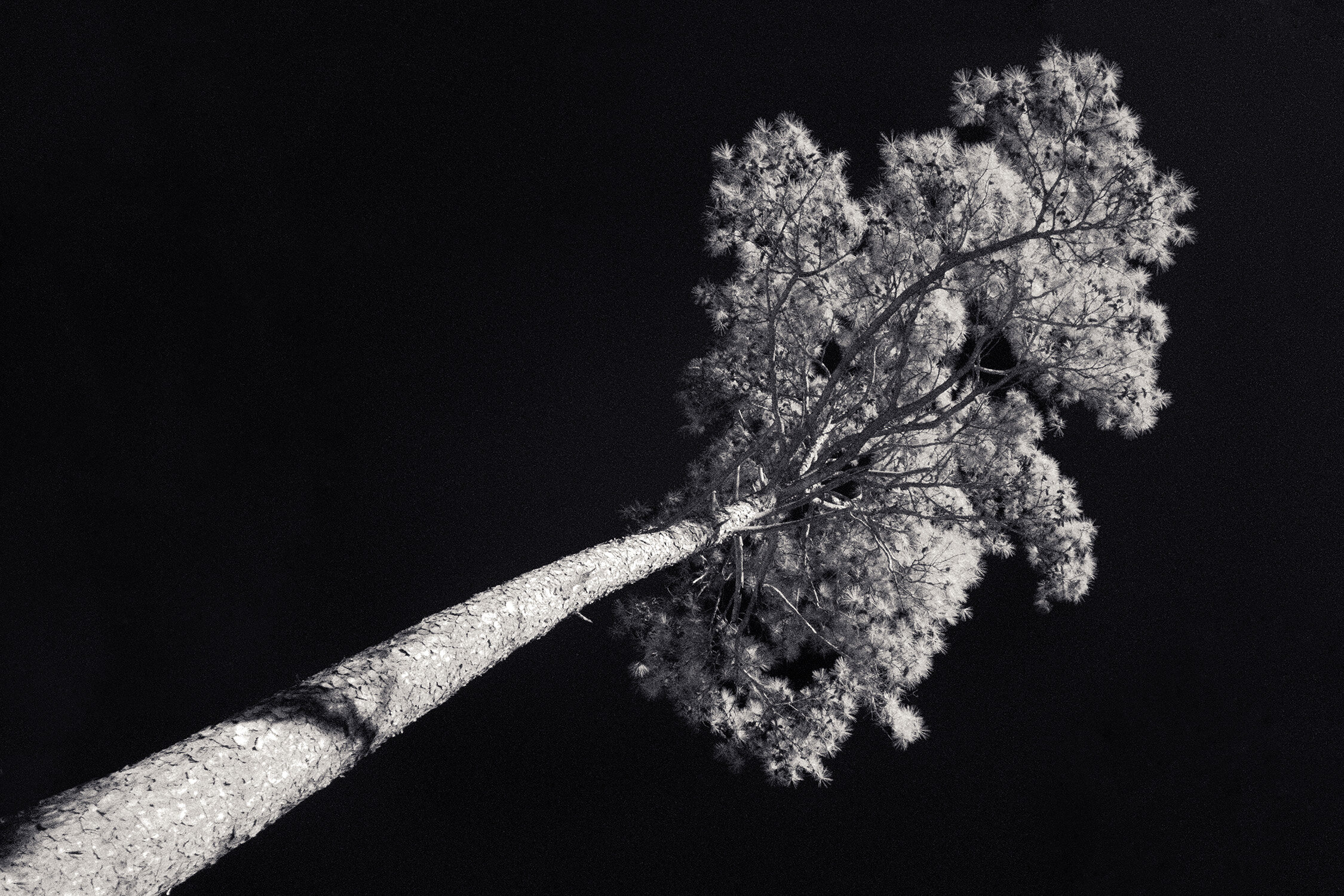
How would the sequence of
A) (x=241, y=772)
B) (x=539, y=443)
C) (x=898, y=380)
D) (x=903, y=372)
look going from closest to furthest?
(x=241, y=772) → (x=898, y=380) → (x=903, y=372) → (x=539, y=443)

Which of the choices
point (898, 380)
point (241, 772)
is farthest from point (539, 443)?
point (241, 772)

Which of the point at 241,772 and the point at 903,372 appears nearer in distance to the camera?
the point at 241,772

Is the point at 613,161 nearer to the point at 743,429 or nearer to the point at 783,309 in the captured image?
the point at 783,309

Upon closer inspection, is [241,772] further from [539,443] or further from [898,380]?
[539,443]

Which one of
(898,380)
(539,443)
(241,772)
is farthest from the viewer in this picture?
(539,443)

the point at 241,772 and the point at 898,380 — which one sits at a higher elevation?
the point at 898,380

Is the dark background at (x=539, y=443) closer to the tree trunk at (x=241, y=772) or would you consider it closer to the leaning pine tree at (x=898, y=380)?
the leaning pine tree at (x=898, y=380)

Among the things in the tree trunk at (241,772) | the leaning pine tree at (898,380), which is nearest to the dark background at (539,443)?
the leaning pine tree at (898,380)
